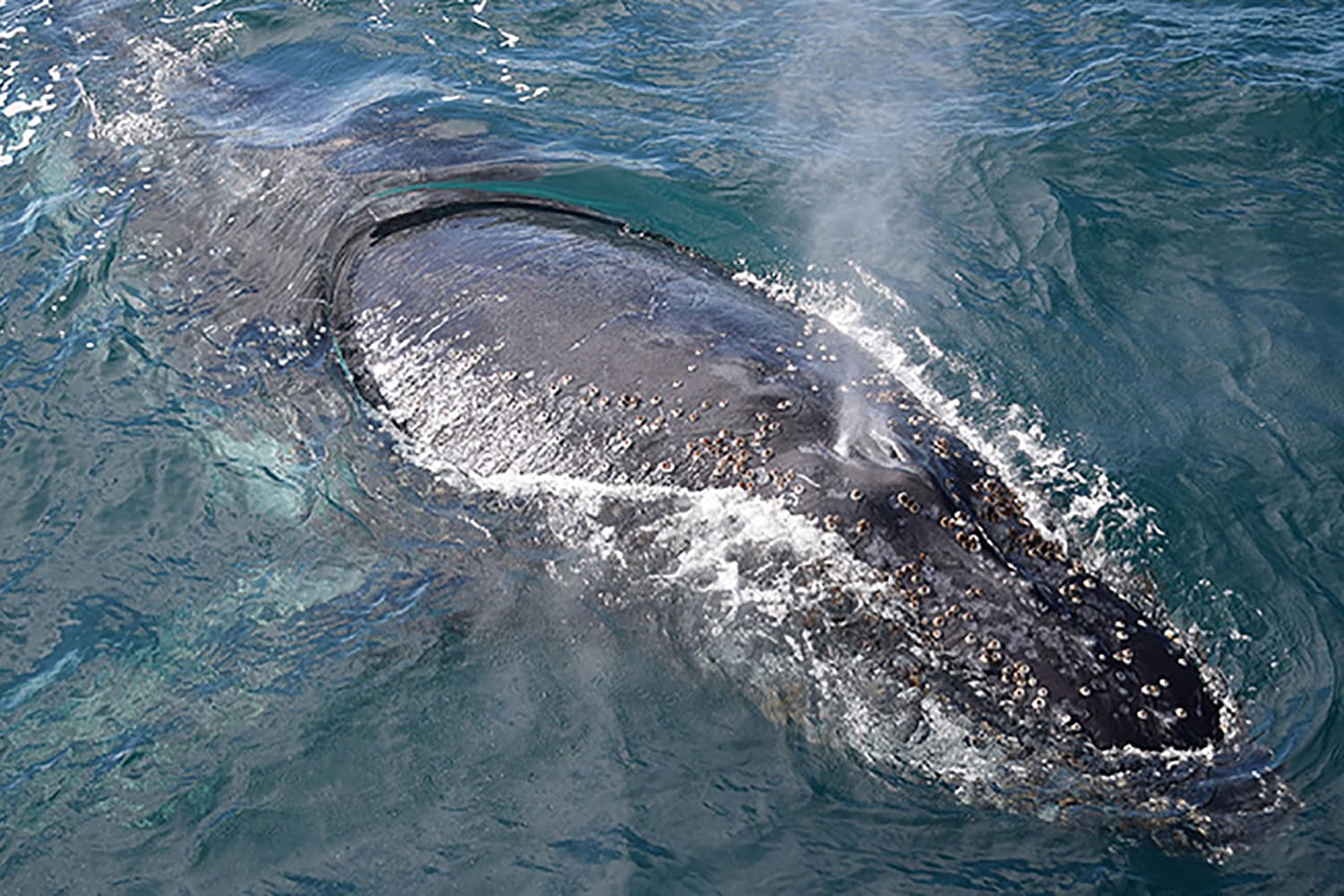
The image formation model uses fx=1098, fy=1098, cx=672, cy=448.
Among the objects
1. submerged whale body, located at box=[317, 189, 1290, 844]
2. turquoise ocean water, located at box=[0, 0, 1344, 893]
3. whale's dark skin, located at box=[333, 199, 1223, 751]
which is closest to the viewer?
submerged whale body, located at box=[317, 189, 1290, 844]

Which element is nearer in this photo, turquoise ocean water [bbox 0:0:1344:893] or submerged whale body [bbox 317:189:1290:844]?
submerged whale body [bbox 317:189:1290:844]

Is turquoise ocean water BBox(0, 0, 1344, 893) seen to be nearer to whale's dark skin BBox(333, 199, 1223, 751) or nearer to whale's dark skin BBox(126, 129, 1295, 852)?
whale's dark skin BBox(126, 129, 1295, 852)

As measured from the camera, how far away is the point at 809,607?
740 cm

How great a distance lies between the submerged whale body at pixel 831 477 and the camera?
6.69m

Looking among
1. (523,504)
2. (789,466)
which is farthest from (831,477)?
(523,504)

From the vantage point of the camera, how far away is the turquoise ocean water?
24.0 ft

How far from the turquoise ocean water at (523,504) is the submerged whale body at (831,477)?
40 cm

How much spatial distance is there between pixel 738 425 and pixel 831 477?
36.8 inches

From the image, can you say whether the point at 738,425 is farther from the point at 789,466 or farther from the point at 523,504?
the point at 523,504

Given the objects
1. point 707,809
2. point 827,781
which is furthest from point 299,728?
point 827,781

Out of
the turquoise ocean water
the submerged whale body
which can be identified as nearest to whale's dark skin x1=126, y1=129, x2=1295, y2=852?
the submerged whale body

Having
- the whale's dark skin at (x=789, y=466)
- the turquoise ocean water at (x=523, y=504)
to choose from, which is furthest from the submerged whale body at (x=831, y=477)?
the turquoise ocean water at (x=523, y=504)

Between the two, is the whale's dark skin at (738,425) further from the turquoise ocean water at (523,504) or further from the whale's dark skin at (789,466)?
the turquoise ocean water at (523,504)

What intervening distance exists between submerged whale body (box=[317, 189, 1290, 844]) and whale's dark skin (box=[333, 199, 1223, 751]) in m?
0.02
